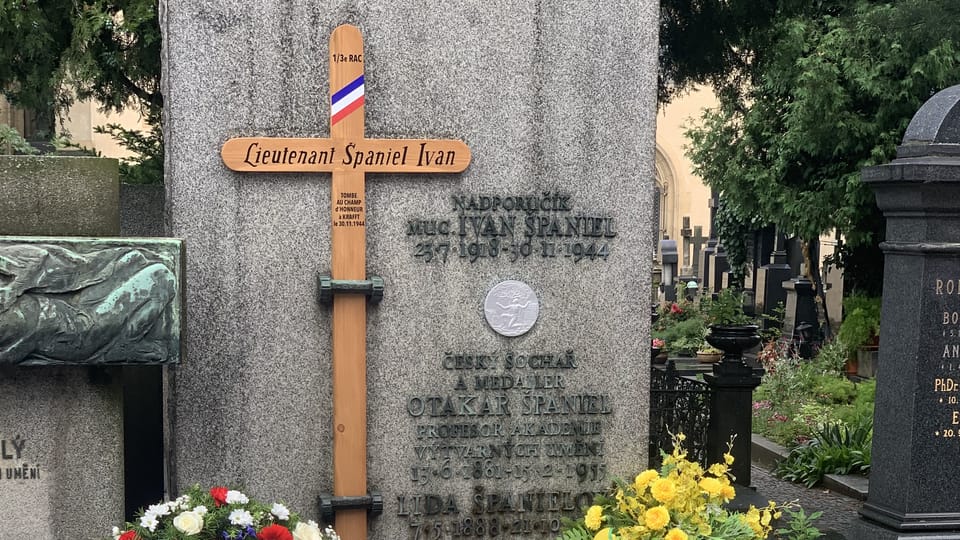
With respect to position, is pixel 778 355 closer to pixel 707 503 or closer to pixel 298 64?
pixel 707 503

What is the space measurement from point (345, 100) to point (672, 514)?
2.69 metres

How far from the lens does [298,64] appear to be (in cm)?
539

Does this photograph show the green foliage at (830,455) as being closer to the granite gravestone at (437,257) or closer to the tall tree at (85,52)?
the granite gravestone at (437,257)

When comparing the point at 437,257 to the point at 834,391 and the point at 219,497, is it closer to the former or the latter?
the point at 219,497

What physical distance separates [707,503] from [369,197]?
237cm

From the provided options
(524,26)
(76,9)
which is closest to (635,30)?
(524,26)

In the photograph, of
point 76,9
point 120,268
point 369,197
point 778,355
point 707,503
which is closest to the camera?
point 120,268

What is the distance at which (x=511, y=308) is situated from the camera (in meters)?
5.70

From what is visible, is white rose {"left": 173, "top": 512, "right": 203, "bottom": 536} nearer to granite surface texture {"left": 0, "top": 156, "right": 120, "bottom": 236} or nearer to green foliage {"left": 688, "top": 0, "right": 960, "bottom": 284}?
granite surface texture {"left": 0, "top": 156, "right": 120, "bottom": 236}

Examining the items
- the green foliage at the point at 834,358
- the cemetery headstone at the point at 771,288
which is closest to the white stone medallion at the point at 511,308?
the green foliage at the point at 834,358

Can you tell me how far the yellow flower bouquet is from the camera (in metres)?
4.76

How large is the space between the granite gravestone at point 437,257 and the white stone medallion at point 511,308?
0.05 ft

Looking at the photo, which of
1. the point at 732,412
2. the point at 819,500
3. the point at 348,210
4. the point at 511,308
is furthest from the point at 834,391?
the point at 348,210

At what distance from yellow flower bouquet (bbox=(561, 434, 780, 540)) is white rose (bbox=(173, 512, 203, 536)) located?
1827mm
